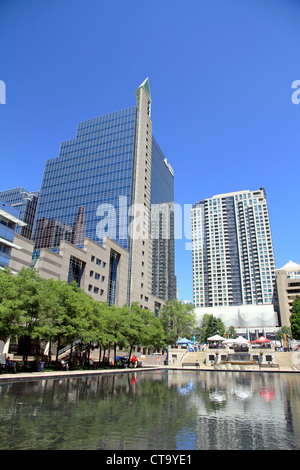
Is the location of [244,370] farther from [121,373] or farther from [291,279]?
[291,279]

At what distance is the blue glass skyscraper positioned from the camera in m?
97.1

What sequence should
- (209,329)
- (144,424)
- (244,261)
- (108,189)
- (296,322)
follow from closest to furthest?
(144,424)
(296,322)
(108,189)
(209,329)
(244,261)

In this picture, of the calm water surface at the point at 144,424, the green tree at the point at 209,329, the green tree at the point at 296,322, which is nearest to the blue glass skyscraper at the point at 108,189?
the green tree at the point at 209,329

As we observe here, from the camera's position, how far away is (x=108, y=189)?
339ft

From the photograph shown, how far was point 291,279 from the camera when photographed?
14062 centimetres

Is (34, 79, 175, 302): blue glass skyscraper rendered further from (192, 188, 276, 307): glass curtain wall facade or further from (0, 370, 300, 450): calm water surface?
(192, 188, 276, 307): glass curtain wall facade

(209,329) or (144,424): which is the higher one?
(209,329)

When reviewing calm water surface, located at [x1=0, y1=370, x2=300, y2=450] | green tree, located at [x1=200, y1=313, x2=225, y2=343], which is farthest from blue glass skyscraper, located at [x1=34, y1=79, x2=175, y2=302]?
calm water surface, located at [x1=0, y1=370, x2=300, y2=450]

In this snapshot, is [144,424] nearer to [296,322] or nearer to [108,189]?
[296,322]

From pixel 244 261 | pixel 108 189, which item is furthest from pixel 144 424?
pixel 244 261

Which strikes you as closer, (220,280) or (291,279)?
(291,279)

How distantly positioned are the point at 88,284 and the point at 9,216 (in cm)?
2371
